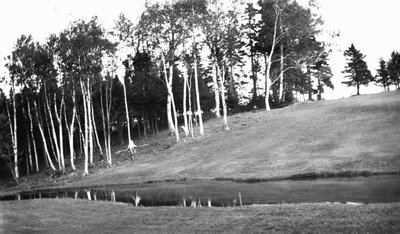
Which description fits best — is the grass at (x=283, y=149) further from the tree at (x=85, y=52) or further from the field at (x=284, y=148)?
the tree at (x=85, y=52)

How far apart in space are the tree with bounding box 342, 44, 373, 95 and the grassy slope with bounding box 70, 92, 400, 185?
3290cm

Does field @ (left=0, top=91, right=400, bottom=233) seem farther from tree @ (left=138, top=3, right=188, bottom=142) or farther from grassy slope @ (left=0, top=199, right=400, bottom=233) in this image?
tree @ (left=138, top=3, right=188, bottom=142)

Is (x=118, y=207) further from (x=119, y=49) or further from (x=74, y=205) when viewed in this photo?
(x=119, y=49)

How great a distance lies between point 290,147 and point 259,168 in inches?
248

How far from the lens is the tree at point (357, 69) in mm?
89562

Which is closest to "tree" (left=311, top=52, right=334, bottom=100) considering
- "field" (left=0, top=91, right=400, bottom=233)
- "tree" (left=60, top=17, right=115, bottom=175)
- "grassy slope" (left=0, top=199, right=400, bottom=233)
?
"field" (left=0, top=91, right=400, bottom=233)

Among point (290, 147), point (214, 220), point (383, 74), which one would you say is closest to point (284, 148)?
point (290, 147)

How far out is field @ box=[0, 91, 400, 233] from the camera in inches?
591

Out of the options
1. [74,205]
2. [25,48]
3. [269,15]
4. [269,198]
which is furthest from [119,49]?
[269,198]

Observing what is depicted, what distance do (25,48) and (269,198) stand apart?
43698mm

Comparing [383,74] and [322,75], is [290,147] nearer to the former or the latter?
[322,75]

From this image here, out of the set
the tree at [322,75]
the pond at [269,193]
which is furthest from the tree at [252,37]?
the pond at [269,193]

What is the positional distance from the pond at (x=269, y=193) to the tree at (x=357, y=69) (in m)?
68.6

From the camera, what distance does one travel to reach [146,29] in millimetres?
56500
